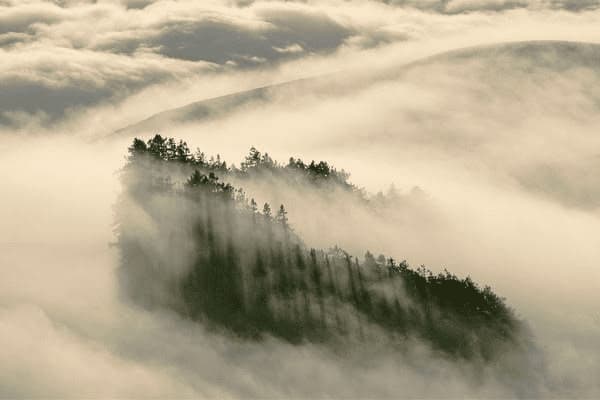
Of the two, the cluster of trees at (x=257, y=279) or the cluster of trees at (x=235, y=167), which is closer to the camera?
the cluster of trees at (x=257, y=279)

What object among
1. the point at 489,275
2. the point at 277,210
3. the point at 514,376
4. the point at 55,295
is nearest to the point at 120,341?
the point at 55,295

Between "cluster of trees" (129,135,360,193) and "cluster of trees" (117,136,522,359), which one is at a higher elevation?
"cluster of trees" (129,135,360,193)

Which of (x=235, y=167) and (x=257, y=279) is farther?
(x=235, y=167)

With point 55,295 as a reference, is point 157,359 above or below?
below

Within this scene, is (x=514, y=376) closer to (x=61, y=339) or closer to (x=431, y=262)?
(x=431, y=262)

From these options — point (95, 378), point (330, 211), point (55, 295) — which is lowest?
point (95, 378)

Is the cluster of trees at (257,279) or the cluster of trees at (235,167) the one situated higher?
the cluster of trees at (235,167)

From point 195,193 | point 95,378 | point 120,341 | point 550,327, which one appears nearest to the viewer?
point 95,378

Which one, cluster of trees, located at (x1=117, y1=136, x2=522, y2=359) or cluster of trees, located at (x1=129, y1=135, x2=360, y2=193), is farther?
cluster of trees, located at (x1=129, y1=135, x2=360, y2=193)
